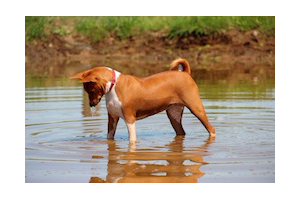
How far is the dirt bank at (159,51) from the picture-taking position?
23.3 metres

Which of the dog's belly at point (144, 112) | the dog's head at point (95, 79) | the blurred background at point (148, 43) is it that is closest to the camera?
the dog's head at point (95, 79)

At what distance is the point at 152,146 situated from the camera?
32.3ft

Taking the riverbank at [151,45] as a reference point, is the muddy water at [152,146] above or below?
below

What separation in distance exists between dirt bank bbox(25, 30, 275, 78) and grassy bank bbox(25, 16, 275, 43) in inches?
7.7

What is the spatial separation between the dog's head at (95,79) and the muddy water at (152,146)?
781mm

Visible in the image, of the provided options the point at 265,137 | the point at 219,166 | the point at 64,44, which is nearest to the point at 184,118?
the point at 265,137

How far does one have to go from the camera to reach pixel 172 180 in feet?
25.4

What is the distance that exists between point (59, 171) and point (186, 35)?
1724 cm

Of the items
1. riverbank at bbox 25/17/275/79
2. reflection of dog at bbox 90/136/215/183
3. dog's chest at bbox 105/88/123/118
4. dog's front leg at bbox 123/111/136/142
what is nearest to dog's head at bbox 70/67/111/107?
dog's chest at bbox 105/88/123/118

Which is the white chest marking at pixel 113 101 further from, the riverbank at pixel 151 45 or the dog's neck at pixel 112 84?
the riverbank at pixel 151 45

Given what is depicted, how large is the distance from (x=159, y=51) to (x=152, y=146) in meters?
15.5

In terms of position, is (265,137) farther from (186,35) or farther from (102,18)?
(102,18)

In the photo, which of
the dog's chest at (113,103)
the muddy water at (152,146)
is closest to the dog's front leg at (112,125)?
the muddy water at (152,146)

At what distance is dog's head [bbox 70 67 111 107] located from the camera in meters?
9.63
